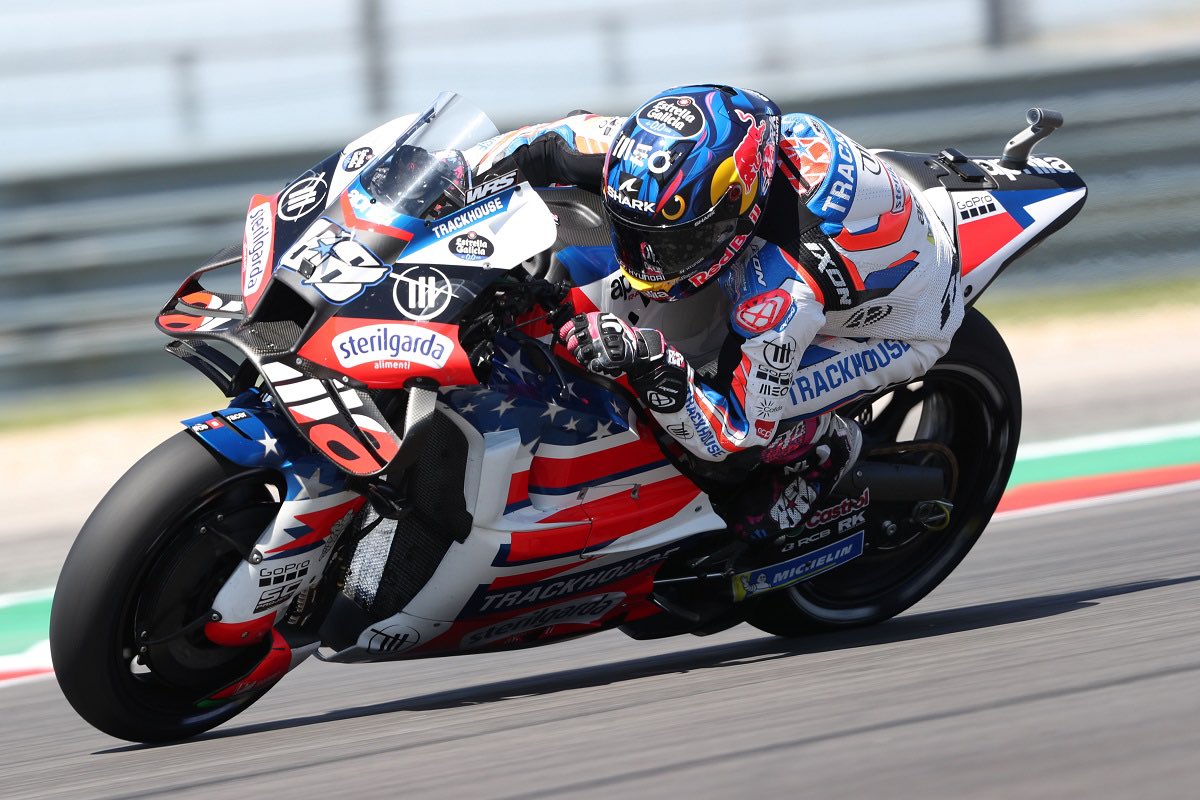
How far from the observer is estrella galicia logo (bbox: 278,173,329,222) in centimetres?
373

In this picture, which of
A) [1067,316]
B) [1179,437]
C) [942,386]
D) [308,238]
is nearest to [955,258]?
[942,386]

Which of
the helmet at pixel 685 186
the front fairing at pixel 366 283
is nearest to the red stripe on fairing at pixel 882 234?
the helmet at pixel 685 186

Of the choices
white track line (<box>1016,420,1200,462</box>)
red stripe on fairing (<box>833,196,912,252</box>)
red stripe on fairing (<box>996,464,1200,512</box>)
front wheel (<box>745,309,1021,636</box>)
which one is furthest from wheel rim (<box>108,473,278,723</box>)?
white track line (<box>1016,420,1200,462</box>)

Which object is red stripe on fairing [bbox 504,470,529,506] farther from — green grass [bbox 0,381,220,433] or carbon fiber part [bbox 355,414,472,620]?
green grass [bbox 0,381,220,433]

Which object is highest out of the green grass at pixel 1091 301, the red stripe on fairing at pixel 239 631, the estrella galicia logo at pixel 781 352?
the estrella galicia logo at pixel 781 352

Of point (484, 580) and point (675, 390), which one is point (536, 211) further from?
point (484, 580)

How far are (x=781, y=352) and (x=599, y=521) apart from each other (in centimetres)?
62

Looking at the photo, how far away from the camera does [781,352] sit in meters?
4.00

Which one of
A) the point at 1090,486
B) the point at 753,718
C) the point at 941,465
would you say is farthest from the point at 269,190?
the point at 753,718

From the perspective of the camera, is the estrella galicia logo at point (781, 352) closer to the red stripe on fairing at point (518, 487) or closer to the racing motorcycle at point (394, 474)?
the racing motorcycle at point (394, 474)

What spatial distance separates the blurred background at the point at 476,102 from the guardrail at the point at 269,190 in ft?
0.03

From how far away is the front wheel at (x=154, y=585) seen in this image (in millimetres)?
3574

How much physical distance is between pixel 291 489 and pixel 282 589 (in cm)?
25

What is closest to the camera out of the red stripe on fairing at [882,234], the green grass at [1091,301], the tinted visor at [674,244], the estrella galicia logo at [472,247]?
the estrella galicia logo at [472,247]
